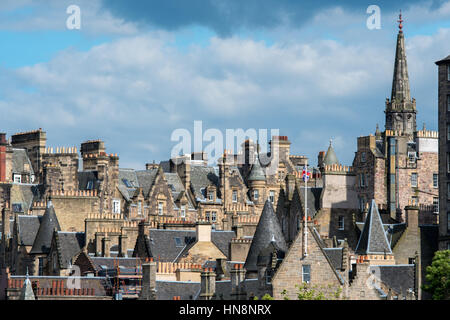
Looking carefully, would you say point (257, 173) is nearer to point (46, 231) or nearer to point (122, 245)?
point (46, 231)

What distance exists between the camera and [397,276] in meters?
91.2

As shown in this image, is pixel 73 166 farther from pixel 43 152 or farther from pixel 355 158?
pixel 355 158

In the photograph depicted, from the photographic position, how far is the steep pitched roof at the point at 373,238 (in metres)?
101

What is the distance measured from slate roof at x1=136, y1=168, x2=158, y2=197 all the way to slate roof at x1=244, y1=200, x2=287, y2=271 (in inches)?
1730

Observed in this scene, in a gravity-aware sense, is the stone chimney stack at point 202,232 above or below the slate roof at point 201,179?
below

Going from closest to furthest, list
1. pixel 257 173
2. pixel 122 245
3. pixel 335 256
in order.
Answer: pixel 335 256 → pixel 122 245 → pixel 257 173

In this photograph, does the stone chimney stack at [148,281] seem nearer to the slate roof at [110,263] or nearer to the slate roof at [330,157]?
the slate roof at [110,263]

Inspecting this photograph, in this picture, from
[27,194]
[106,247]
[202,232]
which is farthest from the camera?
[27,194]

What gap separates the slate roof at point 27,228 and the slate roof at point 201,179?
30.0 m

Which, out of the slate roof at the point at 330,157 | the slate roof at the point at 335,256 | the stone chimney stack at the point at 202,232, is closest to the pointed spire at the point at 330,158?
the slate roof at the point at 330,157

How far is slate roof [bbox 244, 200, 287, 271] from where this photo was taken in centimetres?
8869

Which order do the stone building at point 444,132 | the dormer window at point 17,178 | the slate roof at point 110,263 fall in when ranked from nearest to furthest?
the slate roof at point 110,263 < the stone building at point 444,132 < the dormer window at point 17,178

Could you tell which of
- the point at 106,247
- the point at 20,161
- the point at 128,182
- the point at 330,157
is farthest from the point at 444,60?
the point at 20,161

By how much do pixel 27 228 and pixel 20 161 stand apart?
30346 millimetres
